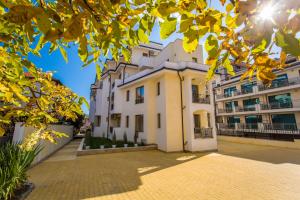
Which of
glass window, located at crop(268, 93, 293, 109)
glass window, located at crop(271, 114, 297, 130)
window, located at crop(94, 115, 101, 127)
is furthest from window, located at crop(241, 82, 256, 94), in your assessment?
window, located at crop(94, 115, 101, 127)

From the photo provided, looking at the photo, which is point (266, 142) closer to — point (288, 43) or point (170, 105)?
point (170, 105)

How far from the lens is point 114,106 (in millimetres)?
17875

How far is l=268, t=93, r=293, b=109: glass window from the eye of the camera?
18.1 metres

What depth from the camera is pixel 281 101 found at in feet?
63.1

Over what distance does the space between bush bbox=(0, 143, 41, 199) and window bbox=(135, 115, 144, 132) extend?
32.5ft

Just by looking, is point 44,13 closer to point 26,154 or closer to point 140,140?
point 26,154

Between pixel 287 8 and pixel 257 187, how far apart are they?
596cm

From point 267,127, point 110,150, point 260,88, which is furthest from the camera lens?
point 260,88

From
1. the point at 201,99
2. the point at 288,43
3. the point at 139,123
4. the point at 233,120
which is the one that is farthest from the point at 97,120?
the point at 288,43

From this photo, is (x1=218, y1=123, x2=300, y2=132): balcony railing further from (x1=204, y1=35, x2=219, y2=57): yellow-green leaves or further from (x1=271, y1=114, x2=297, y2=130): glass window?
(x1=204, y1=35, x2=219, y2=57): yellow-green leaves

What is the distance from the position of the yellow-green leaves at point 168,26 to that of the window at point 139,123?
44.2ft

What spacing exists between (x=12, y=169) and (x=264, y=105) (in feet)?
81.9

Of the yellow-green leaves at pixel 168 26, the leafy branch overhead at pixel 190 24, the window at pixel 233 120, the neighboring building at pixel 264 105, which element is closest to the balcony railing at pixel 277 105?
the neighboring building at pixel 264 105

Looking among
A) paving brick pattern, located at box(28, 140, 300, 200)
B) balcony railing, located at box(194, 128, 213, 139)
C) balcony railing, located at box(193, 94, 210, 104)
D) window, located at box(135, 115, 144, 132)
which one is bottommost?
paving brick pattern, located at box(28, 140, 300, 200)
